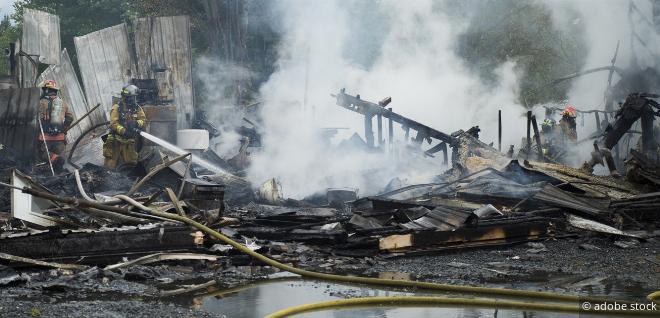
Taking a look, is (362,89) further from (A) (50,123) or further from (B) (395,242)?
(B) (395,242)

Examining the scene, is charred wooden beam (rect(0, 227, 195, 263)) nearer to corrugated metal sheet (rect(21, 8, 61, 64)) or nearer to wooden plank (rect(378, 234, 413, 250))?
wooden plank (rect(378, 234, 413, 250))

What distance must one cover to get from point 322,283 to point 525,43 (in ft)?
80.1

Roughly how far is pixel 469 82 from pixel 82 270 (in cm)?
1889

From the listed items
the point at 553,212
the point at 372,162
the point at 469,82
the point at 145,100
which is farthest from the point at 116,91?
the point at 553,212

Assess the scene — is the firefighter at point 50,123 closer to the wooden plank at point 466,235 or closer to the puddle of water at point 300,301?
the wooden plank at point 466,235

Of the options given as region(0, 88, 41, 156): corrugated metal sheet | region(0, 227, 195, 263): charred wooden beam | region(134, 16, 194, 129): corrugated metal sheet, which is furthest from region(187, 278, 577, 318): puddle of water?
region(134, 16, 194, 129): corrugated metal sheet

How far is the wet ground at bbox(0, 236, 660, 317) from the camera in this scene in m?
5.52

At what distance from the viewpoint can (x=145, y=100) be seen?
1634 centimetres

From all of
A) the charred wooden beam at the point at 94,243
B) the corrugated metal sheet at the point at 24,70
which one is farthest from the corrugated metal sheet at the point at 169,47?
the charred wooden beam at the point at 94,243

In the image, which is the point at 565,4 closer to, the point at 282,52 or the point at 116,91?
the point at 282,52

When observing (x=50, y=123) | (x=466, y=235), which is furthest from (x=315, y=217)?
(x=50, y=123)

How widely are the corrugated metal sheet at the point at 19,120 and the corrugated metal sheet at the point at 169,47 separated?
17.9 feet

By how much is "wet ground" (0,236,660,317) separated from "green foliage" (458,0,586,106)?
19531 millimetres

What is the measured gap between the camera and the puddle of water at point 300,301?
5.54 meters
